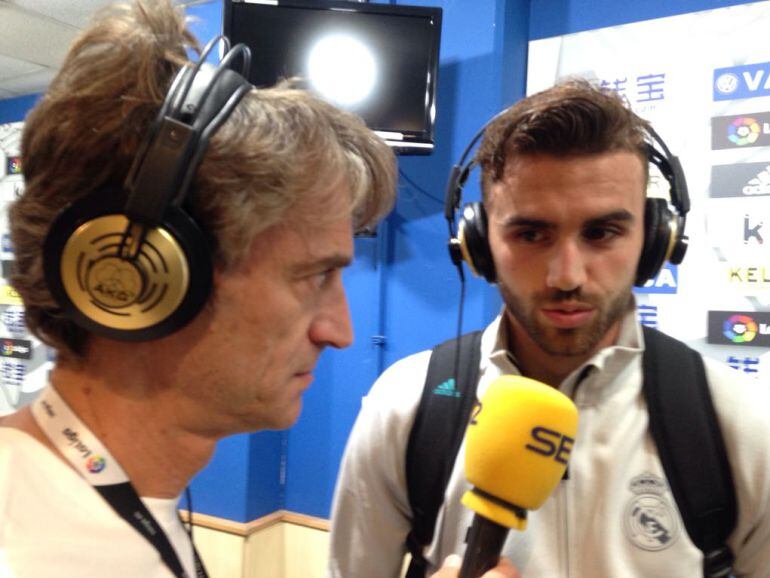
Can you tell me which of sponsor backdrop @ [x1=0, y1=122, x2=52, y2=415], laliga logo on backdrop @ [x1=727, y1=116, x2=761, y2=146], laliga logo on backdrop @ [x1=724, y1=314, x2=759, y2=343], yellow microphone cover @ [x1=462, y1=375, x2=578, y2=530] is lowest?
sponsor backdrop @ [x1=0, y1=122, x2=52, y2=415]

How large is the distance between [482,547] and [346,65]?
1817 millimetres

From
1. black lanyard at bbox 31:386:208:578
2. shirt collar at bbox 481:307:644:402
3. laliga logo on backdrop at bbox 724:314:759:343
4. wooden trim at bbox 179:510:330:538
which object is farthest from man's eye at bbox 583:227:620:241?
wooden trim at bbox 179:510:330:538

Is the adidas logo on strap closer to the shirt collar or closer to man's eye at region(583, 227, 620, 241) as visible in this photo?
the shirt collar

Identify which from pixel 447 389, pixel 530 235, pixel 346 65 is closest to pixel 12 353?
pixel 346 65

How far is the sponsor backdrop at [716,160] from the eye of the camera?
73.4 inches

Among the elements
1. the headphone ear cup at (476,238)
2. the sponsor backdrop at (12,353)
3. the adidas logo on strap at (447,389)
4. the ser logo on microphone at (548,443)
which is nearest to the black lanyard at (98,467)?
→ the ser logo on microphone at (548,443)

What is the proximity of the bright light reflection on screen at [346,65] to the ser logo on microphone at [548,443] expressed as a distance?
65.0 inches

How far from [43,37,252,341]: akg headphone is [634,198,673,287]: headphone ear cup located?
2.43ft

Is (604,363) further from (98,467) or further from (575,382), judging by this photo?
(98,467)

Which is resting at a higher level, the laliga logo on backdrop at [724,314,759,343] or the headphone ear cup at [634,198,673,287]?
the headphone ear cup at [634,198,673,287]

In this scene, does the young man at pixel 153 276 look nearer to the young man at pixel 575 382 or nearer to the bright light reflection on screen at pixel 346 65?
the young man at pixel 575 382

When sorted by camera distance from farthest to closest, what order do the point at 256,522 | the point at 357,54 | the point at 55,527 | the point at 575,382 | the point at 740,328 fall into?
the point at 256,522
the point at 357,54
the point at 740,328
the point at 575,382
the point at 55,527

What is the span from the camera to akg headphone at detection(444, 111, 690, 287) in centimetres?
107

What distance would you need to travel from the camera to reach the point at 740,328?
1875mm
